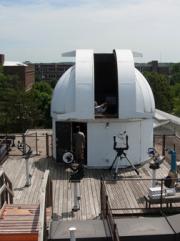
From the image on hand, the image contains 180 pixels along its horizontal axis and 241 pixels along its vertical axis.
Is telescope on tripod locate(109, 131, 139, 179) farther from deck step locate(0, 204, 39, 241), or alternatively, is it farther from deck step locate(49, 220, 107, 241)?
deck step locate(0, 204, 39, 241)

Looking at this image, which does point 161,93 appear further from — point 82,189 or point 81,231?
point 81,231

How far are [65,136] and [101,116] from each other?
1.57 meters

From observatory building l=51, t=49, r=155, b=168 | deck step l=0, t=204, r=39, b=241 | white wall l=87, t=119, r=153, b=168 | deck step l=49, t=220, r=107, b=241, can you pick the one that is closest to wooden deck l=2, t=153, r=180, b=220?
white wall l=87, t=119, r=153, b=168

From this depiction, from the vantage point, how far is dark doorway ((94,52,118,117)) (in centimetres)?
1905

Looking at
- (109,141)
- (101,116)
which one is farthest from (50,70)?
(109,141)

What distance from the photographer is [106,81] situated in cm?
2003

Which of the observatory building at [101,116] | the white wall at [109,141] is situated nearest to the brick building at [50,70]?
the observatory building at [101,116]

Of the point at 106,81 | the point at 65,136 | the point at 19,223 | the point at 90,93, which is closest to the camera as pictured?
the point at 19,223

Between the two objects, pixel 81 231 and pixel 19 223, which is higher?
pixel 19 223

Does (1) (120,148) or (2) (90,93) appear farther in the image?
(2) (90,93)

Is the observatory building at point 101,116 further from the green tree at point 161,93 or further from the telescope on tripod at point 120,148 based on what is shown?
the green tree at point 161,93

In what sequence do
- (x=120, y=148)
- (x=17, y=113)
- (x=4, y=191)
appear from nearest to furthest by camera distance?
(x=4, y=191) → (x=120, y=148) → (x=17, y=113)

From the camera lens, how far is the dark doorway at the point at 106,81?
62.5 ft

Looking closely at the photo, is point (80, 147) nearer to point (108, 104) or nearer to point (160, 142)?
point (108, 104)
